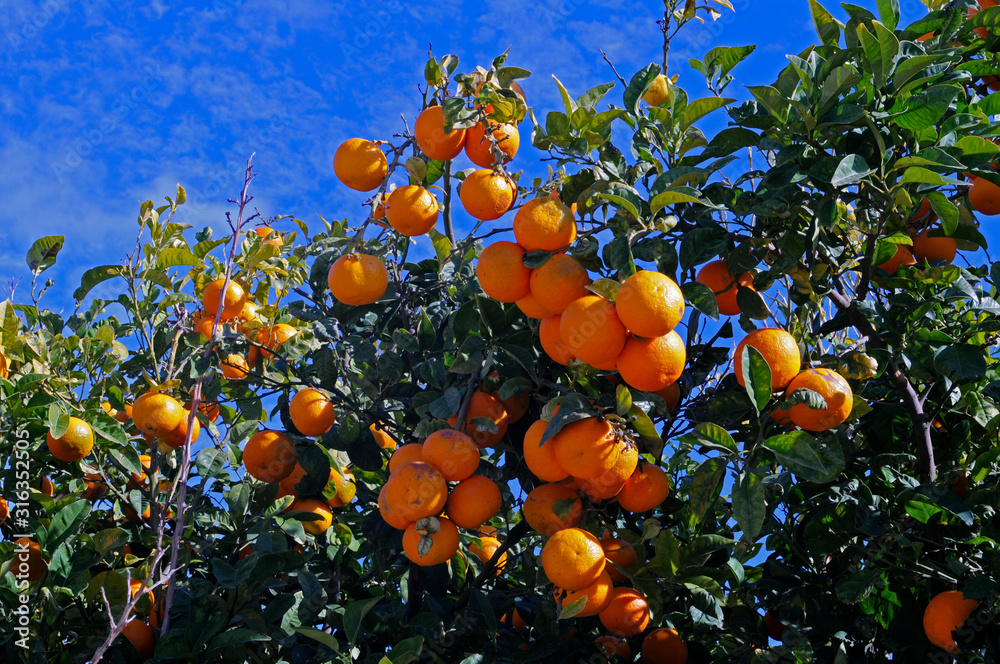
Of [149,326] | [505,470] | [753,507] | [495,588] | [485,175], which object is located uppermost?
[149,326]

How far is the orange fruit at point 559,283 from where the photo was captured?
1.82m

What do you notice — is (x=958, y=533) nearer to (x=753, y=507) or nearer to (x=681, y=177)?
(x=753, y=507)

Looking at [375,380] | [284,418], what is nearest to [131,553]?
[284,418]

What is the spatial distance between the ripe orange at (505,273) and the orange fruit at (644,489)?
0.54 m

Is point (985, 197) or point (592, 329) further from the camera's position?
point (985, 197)

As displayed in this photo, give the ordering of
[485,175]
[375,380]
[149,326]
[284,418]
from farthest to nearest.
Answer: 1. [149,326]
2. [284,418]
3. [375,380]
4. [485,175]

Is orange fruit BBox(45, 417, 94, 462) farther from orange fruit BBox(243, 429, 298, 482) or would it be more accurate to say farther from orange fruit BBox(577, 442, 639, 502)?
orange fruit BBox(577, 442, 639, 502)

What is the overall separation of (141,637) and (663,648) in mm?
1484

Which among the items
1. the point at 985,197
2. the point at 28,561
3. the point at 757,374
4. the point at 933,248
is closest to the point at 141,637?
the point at 28,561

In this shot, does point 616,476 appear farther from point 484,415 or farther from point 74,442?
point 74,442

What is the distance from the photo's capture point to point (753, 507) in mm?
1659

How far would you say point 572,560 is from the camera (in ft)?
5.99

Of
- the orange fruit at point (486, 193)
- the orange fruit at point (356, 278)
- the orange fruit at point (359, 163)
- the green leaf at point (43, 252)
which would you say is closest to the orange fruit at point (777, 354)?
the orange fruit at point (486, 193)

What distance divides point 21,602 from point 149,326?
3.36 feet
